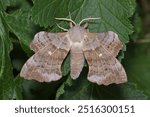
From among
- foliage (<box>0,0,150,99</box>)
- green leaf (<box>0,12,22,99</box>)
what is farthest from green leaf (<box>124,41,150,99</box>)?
green leaf (<box>0,12,22,99</box>)

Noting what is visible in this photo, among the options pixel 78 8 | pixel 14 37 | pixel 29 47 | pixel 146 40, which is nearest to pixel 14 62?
pixel 14 37

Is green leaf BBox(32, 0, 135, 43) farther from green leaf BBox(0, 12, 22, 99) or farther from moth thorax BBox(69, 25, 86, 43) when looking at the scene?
green leaf BBox(0, 12, 22, 99)

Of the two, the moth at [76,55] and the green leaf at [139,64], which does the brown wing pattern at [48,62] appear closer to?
the moth at [76,55]

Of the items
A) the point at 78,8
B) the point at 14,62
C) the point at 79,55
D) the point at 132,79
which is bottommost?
the point at 132,79

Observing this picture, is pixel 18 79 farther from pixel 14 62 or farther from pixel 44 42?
pixel 14 62

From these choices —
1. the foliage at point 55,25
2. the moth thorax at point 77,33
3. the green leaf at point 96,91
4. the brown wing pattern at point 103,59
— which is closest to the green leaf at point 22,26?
the foliage at point 55,25
